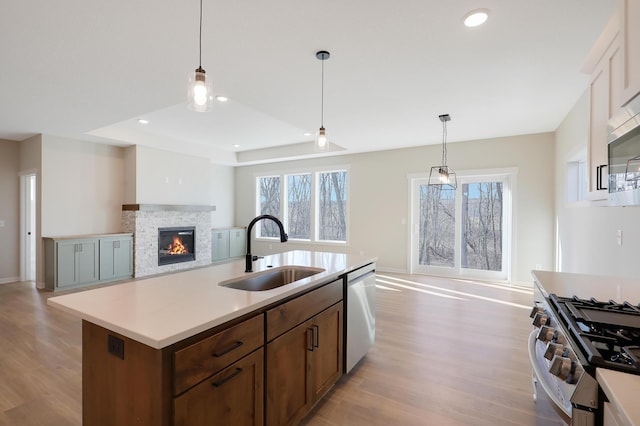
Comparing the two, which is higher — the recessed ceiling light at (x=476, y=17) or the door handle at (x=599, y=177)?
the recessed ceiling light at (x=476, y=17)

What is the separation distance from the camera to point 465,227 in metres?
5.73

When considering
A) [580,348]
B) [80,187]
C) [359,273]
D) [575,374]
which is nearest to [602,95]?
[580,348]

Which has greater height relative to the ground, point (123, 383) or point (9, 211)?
point (9, 211)

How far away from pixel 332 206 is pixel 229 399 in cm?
607

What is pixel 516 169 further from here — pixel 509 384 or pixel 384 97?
pixel 509 384

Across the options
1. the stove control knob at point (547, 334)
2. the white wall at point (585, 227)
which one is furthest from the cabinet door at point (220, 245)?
the stove control knob at point (547, 334)

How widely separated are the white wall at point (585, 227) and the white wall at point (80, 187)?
284 inches

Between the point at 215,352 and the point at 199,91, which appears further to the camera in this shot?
the point at 199,91

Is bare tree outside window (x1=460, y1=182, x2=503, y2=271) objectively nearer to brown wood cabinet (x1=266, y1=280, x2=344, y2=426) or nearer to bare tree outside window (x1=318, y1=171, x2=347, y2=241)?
bare tree outside window (x1=318, y1=171, x2=347, y2=241)

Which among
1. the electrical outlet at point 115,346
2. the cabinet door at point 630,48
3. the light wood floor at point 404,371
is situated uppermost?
the cabinet door at point 630,48

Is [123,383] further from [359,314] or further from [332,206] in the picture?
[332,206]

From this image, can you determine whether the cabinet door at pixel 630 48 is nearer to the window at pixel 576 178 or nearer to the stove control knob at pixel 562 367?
the stove control knob at pixel 562 367

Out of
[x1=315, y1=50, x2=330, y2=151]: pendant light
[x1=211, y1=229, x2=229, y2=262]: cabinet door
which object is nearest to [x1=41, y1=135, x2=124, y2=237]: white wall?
[x1=211, y1=229, x2=229, y2=262]: cabinet door

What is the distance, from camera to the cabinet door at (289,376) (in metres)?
1.52
